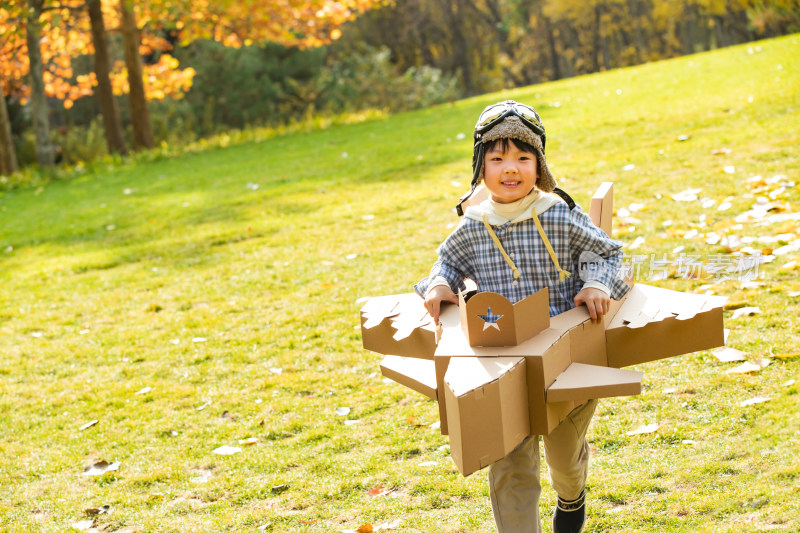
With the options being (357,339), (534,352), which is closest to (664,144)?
(357,339)

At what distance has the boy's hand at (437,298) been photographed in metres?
2.46

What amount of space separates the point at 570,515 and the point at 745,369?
1533 mm

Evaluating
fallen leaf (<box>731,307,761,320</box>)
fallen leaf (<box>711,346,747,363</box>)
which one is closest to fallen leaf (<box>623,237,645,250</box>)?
fallen leaf (<box>731,307,761,320</box>)

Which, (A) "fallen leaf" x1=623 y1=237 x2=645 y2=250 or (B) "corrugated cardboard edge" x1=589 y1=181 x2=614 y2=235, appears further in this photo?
(A) "fallen leaf" x1=623 y1=237 x2=645 y2=250

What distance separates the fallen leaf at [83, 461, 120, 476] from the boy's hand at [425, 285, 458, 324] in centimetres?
209

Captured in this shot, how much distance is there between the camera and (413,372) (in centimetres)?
232

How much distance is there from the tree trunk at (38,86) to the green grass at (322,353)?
5.69 meters

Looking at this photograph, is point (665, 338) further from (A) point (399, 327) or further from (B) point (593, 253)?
(A) point (399, 327)

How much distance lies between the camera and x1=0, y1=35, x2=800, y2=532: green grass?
320 centimetres

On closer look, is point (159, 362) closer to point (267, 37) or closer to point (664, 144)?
point (664, 144)

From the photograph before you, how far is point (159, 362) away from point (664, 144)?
6.09 m

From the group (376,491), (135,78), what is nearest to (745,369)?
(376,491)

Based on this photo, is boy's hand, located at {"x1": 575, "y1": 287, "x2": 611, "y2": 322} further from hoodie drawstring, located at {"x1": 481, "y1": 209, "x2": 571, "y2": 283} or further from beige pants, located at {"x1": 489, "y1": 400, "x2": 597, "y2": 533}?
beige pants, located at {"x1": 489, "y1": 400, "x2": 597, "y2": 533}

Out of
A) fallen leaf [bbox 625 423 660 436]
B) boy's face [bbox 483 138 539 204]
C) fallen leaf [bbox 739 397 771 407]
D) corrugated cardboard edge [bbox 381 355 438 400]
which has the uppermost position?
boy's face [bbox 483 138 539 204]
